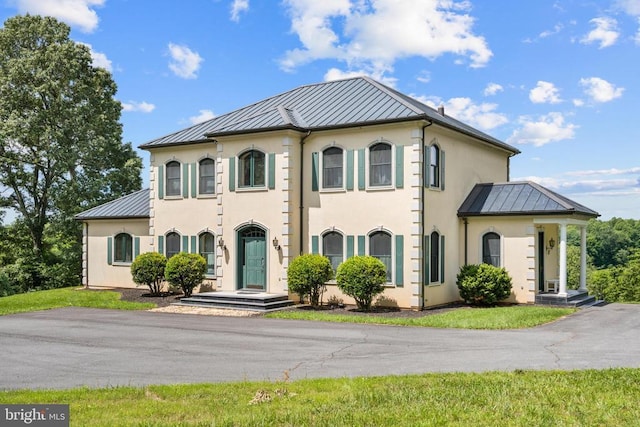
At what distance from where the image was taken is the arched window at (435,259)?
2031cm

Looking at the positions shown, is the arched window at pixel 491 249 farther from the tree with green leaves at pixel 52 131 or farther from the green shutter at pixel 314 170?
the tree with green leaves at pixel 52 131

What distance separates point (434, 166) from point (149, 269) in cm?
1173

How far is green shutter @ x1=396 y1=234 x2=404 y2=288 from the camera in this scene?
19.6 meters

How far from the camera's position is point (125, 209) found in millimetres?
27625

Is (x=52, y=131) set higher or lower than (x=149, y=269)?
higher

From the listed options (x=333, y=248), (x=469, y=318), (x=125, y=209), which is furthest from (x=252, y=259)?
(x=125, y=209)

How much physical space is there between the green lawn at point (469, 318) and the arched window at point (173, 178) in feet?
28.0

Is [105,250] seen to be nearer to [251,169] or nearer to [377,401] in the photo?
[251,169]

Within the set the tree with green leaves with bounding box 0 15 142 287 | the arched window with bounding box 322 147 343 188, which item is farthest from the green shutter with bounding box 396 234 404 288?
the tree with green leaves with bounding box 0 15 142 287

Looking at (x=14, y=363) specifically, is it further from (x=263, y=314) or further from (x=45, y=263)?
(x=45, y=263)

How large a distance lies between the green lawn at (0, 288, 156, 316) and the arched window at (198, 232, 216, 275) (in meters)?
3.04

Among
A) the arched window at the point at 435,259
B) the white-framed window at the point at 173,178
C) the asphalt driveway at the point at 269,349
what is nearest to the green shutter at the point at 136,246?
the white-framed window at the point at 173,178

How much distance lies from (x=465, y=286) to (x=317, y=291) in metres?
5.06

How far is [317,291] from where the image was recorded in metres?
20.3
